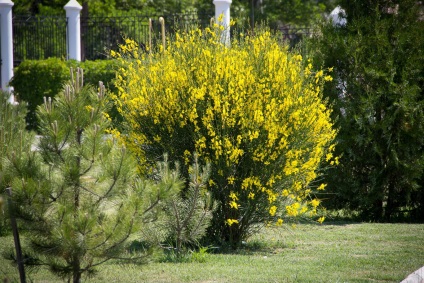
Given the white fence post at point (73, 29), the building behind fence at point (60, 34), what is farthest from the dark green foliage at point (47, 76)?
the building behind fence at point (60, 34)

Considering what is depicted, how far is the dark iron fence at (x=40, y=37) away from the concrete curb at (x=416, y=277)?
15874 millimetres

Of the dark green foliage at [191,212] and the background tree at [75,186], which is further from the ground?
the background tree at [75,186]

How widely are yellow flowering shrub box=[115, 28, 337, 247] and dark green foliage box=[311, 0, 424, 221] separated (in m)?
2.15

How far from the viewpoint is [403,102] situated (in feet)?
29.0

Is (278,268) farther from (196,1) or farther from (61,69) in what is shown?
(196,1)

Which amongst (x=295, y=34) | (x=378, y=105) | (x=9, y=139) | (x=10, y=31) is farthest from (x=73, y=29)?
(x=9, y=139)

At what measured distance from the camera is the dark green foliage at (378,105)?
8.92 meters

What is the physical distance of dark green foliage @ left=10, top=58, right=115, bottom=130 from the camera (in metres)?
17.9

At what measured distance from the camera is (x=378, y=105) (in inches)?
358

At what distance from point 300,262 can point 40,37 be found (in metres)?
17.1

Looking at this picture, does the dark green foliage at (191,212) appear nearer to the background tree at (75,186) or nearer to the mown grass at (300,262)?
the mown grass at (300,262)

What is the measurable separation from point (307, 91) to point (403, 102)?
234 cm

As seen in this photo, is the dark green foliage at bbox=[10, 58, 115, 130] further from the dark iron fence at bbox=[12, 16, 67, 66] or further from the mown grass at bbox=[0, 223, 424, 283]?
the mown grass at bbox=[0, 223, 424, 283]

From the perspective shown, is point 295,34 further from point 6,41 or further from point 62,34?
point 6,41
